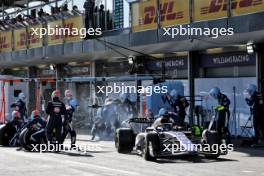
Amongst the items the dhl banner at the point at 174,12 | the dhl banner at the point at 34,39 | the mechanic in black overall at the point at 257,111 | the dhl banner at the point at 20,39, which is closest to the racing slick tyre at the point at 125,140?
the mechanic in black overall at the point at 257,111

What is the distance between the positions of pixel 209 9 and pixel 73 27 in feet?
30.7

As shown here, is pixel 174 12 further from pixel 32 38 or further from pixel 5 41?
pixel 5 41

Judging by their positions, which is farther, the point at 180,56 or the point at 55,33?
the point at 55,33

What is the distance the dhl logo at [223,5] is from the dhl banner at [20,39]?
13.7 m

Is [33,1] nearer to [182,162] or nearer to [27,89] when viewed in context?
[27,89]

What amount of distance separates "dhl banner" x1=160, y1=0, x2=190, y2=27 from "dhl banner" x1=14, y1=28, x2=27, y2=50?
11.3m

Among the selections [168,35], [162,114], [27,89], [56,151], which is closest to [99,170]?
[162,114]

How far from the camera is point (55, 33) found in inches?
1145

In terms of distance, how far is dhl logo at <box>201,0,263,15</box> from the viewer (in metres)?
18.2

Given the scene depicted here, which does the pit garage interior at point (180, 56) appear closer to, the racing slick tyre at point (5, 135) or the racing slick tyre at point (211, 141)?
the racing slick tyre at point (5, 135)

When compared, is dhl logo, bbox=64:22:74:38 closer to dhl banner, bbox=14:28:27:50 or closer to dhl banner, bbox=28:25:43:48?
dhl banner, bbox=28:25:43:48

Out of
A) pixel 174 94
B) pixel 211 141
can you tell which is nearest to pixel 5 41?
pixel 174 94

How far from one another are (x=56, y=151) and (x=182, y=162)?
4.69 metres

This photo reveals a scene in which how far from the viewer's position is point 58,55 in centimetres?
2892
